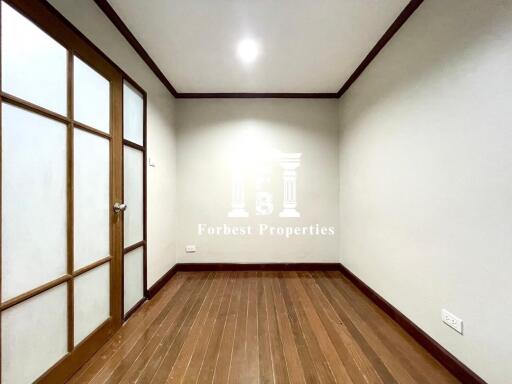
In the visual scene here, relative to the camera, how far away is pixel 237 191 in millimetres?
3617

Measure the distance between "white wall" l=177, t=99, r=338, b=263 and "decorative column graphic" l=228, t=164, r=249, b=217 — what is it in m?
0.07

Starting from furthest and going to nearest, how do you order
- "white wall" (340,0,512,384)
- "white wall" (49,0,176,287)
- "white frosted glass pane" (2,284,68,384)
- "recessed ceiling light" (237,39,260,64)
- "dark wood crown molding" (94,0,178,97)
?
"recessed ceiling light" (237,39,260,64)
"dark wood crown molding" (94,0,178,97)
"white wall" (49,0,176,287)
"white wall" (340,0,512,384)
"white frosted glass pane" (2,284,68,384)

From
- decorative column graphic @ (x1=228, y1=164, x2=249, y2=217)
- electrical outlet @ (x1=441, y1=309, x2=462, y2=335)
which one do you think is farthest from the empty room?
decorative column graphic @ (x1=228, y1=164, x2=249, y2=217)

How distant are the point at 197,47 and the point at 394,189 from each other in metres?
2.44

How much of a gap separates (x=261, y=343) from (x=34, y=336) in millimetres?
1435

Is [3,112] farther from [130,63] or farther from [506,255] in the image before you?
[506,255]

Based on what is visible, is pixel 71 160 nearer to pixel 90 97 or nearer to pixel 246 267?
pixel 90 97

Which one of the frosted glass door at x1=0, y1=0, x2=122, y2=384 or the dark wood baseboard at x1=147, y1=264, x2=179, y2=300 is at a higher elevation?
the frosted glass door at x1=0, y1=0, x2=122, y2=384

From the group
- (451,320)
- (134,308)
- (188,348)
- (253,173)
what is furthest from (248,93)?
(451,320)

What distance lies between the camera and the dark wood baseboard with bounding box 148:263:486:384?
1491 mm

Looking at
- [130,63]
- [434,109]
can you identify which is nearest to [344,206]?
[434,109]

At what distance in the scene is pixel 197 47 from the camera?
2434mm

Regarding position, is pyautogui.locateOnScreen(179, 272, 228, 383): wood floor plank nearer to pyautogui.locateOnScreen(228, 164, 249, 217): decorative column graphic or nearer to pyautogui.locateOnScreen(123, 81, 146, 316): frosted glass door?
pyautogui.locateOnScreen(123, 81, 146, 316): frosted glass door

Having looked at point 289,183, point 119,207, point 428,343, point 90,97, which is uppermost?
point 90,97
